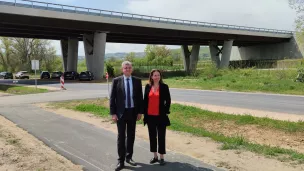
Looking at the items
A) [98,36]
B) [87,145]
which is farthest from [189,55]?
[87,145]

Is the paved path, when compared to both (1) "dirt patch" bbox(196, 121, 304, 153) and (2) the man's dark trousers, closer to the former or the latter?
(2) the man's dark trousers

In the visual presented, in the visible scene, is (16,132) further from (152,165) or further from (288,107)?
(288,107)

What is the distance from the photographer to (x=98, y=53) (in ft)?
149

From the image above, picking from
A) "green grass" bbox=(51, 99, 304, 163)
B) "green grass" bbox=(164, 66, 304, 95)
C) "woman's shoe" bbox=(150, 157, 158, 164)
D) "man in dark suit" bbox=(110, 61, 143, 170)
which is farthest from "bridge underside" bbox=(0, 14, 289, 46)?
"woman's shoe" bbox=(150, 157, 158, 164)

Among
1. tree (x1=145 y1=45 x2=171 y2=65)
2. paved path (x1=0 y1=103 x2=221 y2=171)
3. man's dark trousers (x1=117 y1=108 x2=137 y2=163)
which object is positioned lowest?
paved path (x1=0 y1=103 x2=221 y2=171)

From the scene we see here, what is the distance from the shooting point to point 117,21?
43.1m

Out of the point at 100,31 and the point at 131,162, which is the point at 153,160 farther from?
the point at 100,31

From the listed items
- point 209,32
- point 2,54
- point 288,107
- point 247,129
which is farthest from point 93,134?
point 2,54

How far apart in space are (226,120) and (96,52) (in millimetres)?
36721

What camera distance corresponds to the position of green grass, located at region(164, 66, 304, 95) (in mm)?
23641

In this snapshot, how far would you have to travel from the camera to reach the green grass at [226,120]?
646cm

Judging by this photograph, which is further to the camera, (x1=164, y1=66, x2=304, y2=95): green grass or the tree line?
the tree line

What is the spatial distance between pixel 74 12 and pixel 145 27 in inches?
425

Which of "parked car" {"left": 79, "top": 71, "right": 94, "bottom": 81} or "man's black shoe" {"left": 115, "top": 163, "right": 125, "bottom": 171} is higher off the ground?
"parked car" {"left": 79, "top": 71, "right": 94, "bottom": 81}
